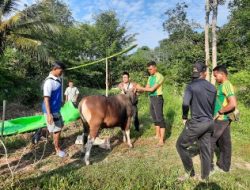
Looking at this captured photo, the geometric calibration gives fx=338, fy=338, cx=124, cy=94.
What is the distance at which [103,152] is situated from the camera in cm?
773

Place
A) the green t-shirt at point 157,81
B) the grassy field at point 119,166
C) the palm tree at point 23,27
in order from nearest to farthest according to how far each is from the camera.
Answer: the grassy field at point 119,166 → the green t-shirt at point 157,81 → the palm tree at point 23,27

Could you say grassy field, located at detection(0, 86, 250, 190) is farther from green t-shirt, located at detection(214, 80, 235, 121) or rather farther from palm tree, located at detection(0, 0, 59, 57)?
palm tree, located at detection(0, 0, 59, 57)

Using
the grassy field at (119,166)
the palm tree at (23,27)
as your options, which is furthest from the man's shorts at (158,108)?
the palm tree at (23,27)

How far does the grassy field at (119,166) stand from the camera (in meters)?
4.90

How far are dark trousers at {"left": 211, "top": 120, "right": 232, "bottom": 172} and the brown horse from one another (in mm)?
2243

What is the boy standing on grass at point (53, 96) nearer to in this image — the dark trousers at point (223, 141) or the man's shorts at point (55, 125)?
the man's shorts at point (55, 125)

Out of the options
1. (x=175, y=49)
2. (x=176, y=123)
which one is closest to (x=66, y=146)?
(x=176, y=123)

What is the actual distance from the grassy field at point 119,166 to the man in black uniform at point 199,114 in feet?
1.16

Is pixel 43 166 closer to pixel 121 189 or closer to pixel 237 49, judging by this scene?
pixel 121 189

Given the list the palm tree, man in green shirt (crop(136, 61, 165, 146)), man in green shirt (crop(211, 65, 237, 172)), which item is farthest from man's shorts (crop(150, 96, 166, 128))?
the palm tree

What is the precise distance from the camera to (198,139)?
5.68 meters

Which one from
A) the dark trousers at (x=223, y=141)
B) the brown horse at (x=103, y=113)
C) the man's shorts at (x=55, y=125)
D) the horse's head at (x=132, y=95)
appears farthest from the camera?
the horse's head at (x=132, y=95)

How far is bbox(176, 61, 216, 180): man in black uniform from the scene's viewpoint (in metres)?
5.50

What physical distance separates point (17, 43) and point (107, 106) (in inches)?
373
